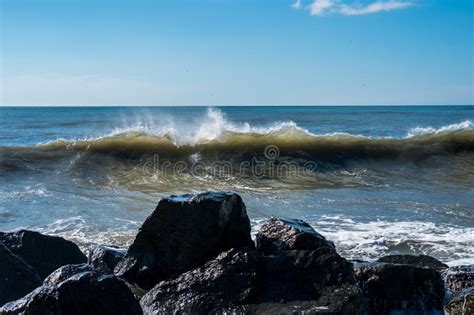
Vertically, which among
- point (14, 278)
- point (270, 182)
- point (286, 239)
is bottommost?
point (270, 182)

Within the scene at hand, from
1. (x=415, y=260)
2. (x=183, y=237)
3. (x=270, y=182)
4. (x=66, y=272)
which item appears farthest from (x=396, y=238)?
(x=270, y=182)

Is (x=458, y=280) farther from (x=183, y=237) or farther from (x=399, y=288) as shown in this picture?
(x=183, y=237)

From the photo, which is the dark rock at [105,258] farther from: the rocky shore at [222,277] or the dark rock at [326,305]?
the dark rock at [326,305]

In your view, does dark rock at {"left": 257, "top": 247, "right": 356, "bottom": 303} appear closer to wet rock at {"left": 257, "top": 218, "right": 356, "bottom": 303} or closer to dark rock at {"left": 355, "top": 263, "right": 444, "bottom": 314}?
wet rock at {"left": 257, "top": 218, "right": 356, "bottom": 303}

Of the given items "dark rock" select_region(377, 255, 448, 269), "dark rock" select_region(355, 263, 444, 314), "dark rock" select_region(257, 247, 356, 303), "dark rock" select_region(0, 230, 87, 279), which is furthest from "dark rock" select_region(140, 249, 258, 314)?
"dark rock" select_region(377, 255, 448, 269)

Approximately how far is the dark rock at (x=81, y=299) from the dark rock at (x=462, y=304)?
2.31 m

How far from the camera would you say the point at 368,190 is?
12.5 meters

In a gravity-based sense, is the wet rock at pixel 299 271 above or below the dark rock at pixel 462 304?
above

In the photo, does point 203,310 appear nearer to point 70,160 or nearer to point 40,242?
point 40,242

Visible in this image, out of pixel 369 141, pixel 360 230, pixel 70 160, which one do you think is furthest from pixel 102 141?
pixel 360 230

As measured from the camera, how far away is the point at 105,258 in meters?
5.11

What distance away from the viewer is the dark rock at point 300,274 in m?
3.82

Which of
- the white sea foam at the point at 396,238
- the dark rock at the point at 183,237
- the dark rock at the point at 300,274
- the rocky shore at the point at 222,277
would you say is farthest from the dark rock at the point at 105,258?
the white sea foam at the point at 396,238

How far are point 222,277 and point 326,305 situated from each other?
0.79 metres
